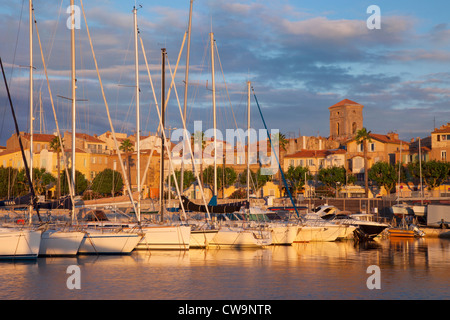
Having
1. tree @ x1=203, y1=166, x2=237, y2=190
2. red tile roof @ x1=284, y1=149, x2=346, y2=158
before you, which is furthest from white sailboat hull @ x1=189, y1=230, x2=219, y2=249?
red tile roof @ x1=284, y1=149, x2=346, y2=158

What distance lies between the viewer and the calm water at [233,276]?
65.9ft

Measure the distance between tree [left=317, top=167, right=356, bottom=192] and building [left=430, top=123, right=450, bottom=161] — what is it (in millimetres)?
11455

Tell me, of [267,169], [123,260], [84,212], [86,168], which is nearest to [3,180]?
[86,168]

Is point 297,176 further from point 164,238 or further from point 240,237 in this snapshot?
point 164,238

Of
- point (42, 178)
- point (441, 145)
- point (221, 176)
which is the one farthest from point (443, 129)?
point (42, 178)

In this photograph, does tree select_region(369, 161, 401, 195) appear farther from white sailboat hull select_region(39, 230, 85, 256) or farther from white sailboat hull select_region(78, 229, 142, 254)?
white sailboat hull select_region(39, 230, 85, 256)

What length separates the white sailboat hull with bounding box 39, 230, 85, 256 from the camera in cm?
2805

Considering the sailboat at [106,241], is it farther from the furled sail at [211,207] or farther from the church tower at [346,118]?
the church tower at [346,118]

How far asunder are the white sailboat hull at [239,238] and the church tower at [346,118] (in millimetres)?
87413

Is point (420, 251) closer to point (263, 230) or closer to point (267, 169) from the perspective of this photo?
point (263, 230)

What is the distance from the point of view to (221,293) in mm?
20203

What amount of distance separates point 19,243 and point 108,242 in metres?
4.37

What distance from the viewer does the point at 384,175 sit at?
72000 mm

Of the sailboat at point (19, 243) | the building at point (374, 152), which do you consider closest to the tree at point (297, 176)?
the building at point (374, 152)
